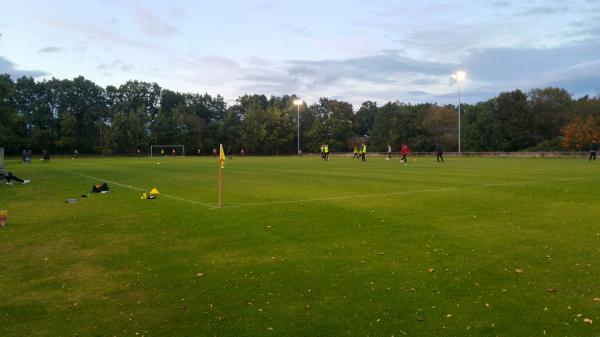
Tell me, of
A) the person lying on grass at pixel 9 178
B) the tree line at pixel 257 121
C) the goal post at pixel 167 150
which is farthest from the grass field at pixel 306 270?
the goal post at pixel 167 150

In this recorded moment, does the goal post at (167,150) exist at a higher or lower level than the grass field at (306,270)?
higher

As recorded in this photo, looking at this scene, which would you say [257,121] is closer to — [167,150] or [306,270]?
[167,150]

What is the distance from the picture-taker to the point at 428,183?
20828mm

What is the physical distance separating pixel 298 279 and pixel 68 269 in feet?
12.9

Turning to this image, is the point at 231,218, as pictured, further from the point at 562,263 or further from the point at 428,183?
the point at 428,183

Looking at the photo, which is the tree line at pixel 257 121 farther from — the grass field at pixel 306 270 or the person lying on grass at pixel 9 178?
the grass field at pixel 306 270

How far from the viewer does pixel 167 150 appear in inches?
4198

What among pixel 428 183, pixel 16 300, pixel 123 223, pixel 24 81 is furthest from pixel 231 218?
pixel 24 81

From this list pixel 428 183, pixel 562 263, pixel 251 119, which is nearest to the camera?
pixel 562 263

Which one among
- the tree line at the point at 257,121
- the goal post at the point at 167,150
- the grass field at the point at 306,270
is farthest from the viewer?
the goal post at the point at 167,150

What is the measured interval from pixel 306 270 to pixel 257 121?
107447 millimetres

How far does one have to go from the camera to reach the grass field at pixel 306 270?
5.17 m

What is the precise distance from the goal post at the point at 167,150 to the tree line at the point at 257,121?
5.89 feet

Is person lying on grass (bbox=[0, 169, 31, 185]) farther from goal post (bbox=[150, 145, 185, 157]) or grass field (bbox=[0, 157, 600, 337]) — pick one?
goal post (bbox=[150, 145, 185, 157])
